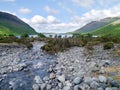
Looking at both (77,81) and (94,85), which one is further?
(77,81)

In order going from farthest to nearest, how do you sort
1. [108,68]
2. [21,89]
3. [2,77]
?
A: [108,68] → [2,77] → [21,89]

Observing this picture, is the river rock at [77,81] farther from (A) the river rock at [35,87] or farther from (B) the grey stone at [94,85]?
(A) the river rock at [35,87]

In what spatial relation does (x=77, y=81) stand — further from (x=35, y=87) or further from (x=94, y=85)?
(x=35, y=87)

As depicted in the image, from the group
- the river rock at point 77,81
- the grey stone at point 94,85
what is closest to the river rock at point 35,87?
the river rock at point 77,81

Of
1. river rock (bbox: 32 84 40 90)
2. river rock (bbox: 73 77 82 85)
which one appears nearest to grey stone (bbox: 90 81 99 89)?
river rock (bbox: 73 77 82 85)

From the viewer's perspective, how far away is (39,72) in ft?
87.9

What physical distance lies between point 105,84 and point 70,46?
3768cm

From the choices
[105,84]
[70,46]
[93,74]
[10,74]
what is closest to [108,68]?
[93,74]

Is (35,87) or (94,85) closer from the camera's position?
(94,85)

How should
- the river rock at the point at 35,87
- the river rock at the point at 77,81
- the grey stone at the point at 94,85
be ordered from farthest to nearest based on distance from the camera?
the river rock at the point at 35,87
the river rock at the point at 77,81
the grey stone at the point at 94,85

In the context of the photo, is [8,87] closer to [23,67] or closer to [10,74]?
[10,74]

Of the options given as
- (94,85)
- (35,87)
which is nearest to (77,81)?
(94,85)

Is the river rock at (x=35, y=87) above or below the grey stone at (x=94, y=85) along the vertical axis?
below

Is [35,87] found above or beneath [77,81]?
beneath
